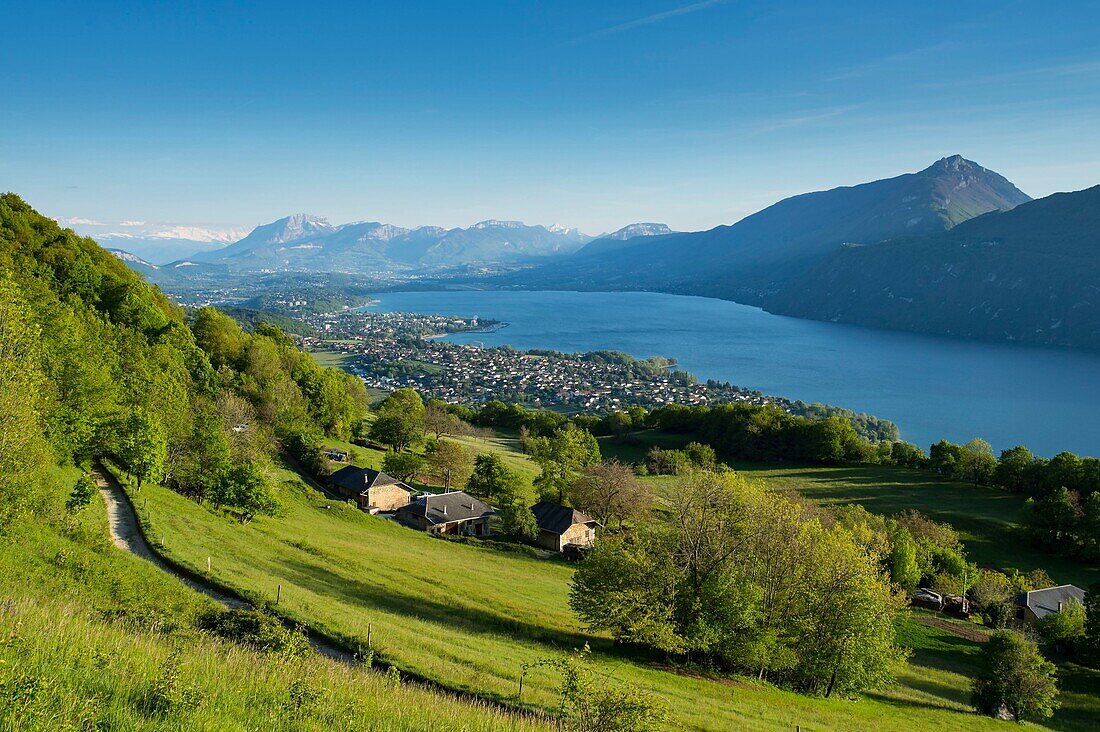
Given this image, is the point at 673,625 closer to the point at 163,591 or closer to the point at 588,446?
the point at 163,591

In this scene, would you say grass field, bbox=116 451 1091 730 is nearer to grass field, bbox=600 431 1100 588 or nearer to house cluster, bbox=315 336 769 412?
grass field, bbox=600 431 1100 588

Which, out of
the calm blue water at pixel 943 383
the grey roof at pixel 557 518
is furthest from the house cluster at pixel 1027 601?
the calm blue water at pixel 943 383

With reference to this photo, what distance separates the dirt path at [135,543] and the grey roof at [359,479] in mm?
17787

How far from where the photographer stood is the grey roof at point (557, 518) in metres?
39.2

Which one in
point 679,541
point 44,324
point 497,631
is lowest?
point 497,631

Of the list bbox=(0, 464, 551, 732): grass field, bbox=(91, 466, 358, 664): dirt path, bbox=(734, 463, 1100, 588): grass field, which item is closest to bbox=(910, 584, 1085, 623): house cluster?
bbox=(734, 463, 1100, 588): grass field

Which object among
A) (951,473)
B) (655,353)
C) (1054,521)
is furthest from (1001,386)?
(1054,521)

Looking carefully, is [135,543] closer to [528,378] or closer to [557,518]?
[557,518]

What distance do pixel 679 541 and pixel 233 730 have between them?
16766 mm

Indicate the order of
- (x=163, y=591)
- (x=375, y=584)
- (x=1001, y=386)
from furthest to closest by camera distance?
(x=1001, y=386) → (x=375, y=584) → (x=163, y=591)

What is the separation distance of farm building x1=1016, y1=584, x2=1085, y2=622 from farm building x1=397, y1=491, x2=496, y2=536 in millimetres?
30521

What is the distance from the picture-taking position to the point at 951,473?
60.3 metres

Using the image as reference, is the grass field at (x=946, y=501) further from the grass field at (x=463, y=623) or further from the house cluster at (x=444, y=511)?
the grass field at (x=463, y=623)

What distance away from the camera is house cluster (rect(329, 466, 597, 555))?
39.2m
